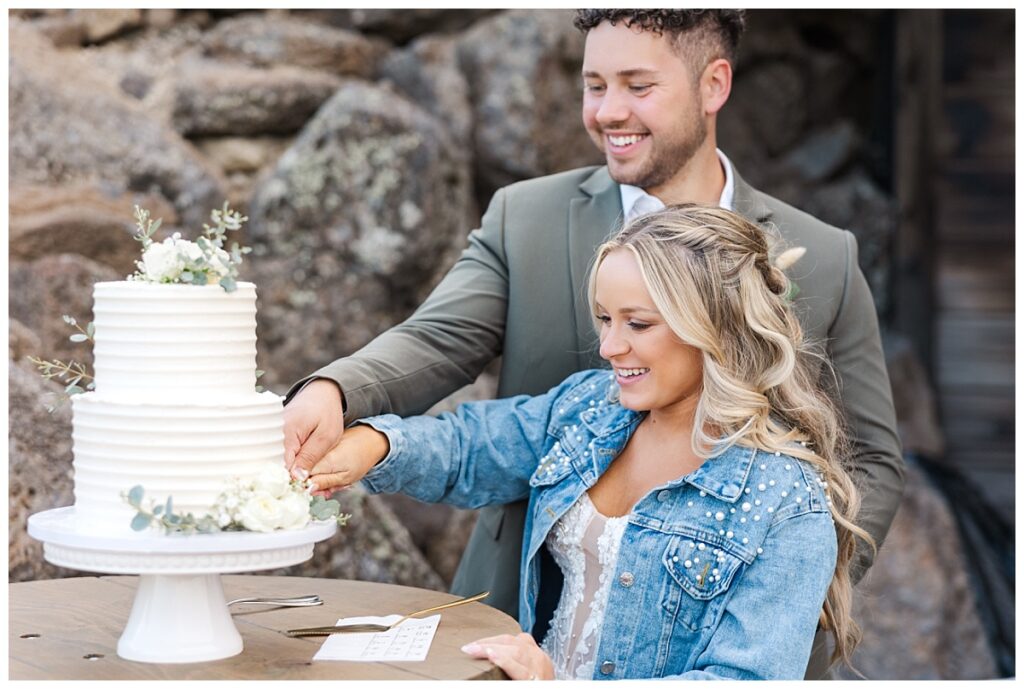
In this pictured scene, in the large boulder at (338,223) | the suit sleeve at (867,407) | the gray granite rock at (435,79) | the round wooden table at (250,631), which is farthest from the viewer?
the gray granite rock at (435,79)

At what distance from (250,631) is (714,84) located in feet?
5.25

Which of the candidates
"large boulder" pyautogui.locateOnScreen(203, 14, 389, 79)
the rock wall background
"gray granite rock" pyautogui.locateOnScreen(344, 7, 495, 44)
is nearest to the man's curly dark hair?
the rock wall background

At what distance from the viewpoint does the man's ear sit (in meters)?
2.94

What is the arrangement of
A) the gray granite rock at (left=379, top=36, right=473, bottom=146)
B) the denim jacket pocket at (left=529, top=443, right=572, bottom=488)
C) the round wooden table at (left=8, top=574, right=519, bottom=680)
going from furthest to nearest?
1. the gray granite rock at (left=379, top=36, right=473, bottom=146)
2. the denim jacket pocket at (left=529, top=443, right=572, bottom=488)
3. the round wooden table at (left=8, top=574, right=519, bottom=680)

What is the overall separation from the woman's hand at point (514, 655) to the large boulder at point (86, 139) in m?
3.46

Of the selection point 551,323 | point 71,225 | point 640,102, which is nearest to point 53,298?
point 71,225

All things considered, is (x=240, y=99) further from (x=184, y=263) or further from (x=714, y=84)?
(x=184, y=263)

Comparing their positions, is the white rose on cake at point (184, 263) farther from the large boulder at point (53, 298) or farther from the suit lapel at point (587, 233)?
the large boulder at point (53, 298)

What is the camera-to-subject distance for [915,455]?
19.7 feet

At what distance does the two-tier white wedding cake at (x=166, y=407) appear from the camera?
1910 millimetres

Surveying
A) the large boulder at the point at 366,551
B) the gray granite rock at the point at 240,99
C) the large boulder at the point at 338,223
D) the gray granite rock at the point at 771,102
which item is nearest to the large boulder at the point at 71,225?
the large boulder at the point at 338,223

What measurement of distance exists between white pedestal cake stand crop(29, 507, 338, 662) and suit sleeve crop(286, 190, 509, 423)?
0.55 metres

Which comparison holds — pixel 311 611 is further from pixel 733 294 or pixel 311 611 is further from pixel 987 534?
pixel 987 534

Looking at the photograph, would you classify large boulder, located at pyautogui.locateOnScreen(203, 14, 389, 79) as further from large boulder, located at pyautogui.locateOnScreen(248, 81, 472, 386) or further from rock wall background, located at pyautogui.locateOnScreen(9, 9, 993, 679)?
large boulder, located at pyautogui.locateOnScreen(248, 81, 472, 386)
